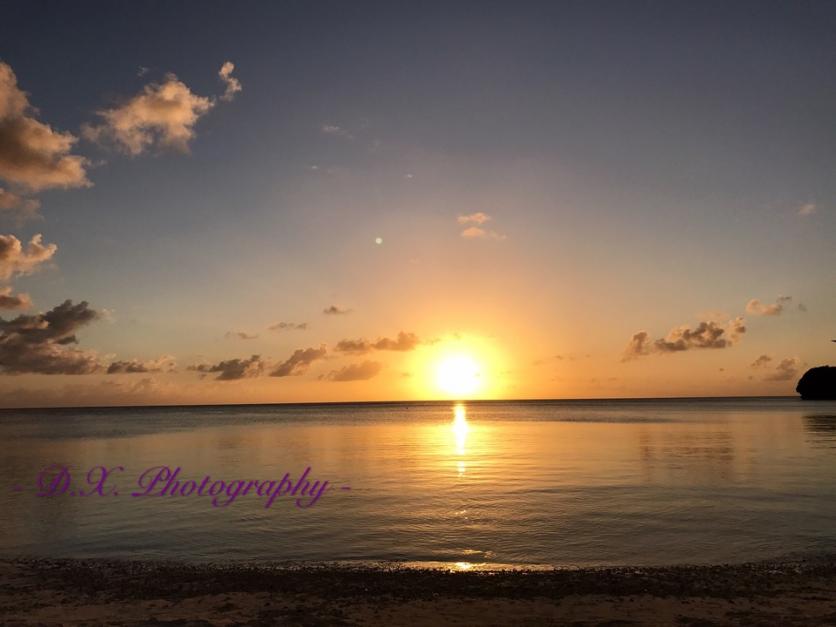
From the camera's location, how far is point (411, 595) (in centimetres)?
1497

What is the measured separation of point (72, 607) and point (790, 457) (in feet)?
169

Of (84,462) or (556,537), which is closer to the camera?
(556,537)

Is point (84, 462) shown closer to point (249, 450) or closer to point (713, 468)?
point (249, 450)

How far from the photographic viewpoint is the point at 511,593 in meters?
15.0

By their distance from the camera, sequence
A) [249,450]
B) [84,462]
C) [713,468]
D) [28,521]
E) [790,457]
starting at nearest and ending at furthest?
[28,521], [713,468], [790,457], [84,462], [249,450]

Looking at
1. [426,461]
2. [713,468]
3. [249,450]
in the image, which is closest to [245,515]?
[426,461]

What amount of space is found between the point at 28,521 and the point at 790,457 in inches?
2076

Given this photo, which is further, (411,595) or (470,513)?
(470,513)

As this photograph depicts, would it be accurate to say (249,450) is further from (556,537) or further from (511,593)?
(511,593)

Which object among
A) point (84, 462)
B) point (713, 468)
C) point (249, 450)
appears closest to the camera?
point (713, 468)

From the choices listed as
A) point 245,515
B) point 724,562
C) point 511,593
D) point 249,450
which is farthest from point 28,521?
point 249,450

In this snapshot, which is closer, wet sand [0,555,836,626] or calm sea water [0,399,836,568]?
wet sand [0,555,836,626]

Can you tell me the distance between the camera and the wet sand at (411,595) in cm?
1316

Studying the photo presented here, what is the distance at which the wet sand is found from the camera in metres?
13.2
